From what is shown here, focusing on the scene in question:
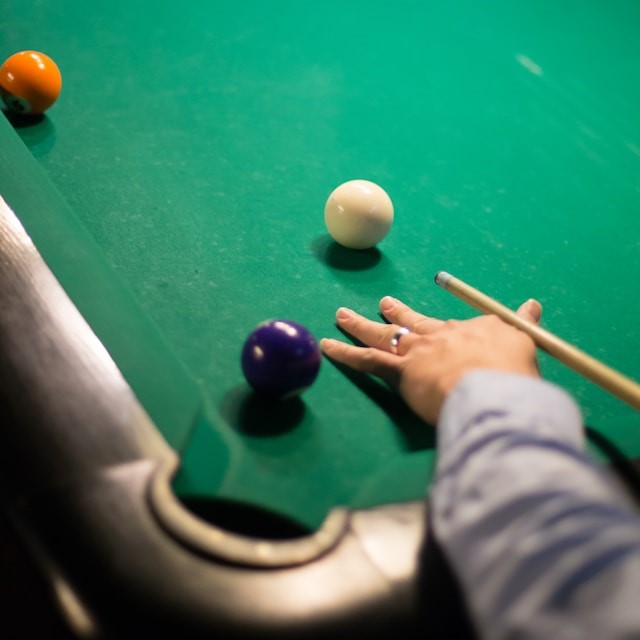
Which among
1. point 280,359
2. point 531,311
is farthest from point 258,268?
point 531,311

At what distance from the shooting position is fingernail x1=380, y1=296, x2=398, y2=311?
5.65 feet

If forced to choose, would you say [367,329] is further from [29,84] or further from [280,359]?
[29,84]

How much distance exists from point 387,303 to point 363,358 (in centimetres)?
25

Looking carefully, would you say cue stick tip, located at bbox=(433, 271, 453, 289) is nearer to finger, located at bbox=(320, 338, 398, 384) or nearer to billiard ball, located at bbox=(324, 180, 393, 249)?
billiard ball, located at bbox=(324, 180, 393, 249)

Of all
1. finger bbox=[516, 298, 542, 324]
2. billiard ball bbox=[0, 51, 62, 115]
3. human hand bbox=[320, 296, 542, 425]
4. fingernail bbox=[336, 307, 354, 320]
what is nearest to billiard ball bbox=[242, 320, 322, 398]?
human hand bbox=[320, 296, 542, 425]

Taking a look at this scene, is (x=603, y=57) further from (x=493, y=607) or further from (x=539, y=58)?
(x=493, y=607)

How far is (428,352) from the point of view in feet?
4.69

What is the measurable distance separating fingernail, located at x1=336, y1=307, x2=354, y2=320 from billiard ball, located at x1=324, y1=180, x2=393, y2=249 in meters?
0.32

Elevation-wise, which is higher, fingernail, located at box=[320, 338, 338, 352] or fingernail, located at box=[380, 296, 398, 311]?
fingernail, located at box=[380, 296, 398, 311]

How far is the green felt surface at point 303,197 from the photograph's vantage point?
4.40 ft

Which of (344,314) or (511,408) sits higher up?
(511,408)

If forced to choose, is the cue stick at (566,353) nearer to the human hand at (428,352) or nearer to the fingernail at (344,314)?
the human hand at (428,352)

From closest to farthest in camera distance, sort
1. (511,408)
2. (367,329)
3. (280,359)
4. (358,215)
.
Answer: (511,408)
(280,359)
(367,329)
(358,215)

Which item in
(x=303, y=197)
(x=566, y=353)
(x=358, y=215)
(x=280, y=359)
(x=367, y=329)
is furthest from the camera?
Answer: (x=303, y=197)
